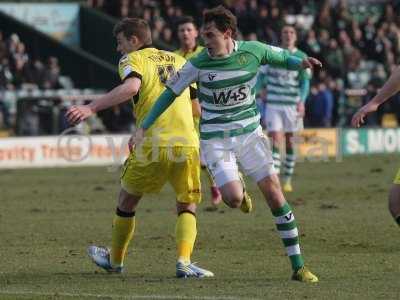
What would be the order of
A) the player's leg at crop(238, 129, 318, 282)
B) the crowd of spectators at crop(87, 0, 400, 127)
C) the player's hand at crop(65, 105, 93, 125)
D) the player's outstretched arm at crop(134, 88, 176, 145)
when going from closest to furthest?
1. the player's hand at crop(65, 105, 93, 125)
2. the player's leg at crop(238, 129, 318, 282)
3. the player's outstretched arm at crop(134, 88, 176, 145)
4. the crowd of spectators at crop(87, 0, 400, 127)

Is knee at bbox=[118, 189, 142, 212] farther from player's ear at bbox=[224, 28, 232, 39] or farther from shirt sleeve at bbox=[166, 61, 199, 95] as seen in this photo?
player's ear at bbox=[224, 28, 232, 39]

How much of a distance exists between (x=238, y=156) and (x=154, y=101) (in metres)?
0.95

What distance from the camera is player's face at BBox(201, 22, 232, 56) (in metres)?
9.70

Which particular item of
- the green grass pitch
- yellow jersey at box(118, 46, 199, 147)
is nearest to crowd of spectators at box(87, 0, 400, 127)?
the green grass pitch

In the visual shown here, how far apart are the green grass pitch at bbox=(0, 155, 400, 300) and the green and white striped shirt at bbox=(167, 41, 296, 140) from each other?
4.29ft

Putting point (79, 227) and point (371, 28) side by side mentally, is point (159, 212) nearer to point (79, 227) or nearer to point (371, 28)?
point (79, 227)

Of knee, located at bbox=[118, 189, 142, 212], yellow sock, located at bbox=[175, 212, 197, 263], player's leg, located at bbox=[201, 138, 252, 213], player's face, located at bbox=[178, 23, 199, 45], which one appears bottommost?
yellow sock, located at bbox=[175, 212, 197, 263]

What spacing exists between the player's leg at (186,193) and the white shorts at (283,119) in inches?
385

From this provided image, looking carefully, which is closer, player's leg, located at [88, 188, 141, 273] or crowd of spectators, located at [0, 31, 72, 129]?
player's leg, located at [88, 188, 141, 273]

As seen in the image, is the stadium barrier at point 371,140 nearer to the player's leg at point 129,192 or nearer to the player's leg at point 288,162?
the player's leg at point 288,162

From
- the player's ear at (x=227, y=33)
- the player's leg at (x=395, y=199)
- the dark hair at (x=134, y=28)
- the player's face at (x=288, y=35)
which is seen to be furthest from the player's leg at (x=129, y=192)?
the player's face at (x=288, y=35)

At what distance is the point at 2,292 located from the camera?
920 cm

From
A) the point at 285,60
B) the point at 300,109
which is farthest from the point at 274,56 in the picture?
the point at 300,109

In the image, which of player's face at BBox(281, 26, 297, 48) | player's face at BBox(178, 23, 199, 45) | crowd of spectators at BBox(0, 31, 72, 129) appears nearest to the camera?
player's face at BBox(178, 23, 199, 45)
